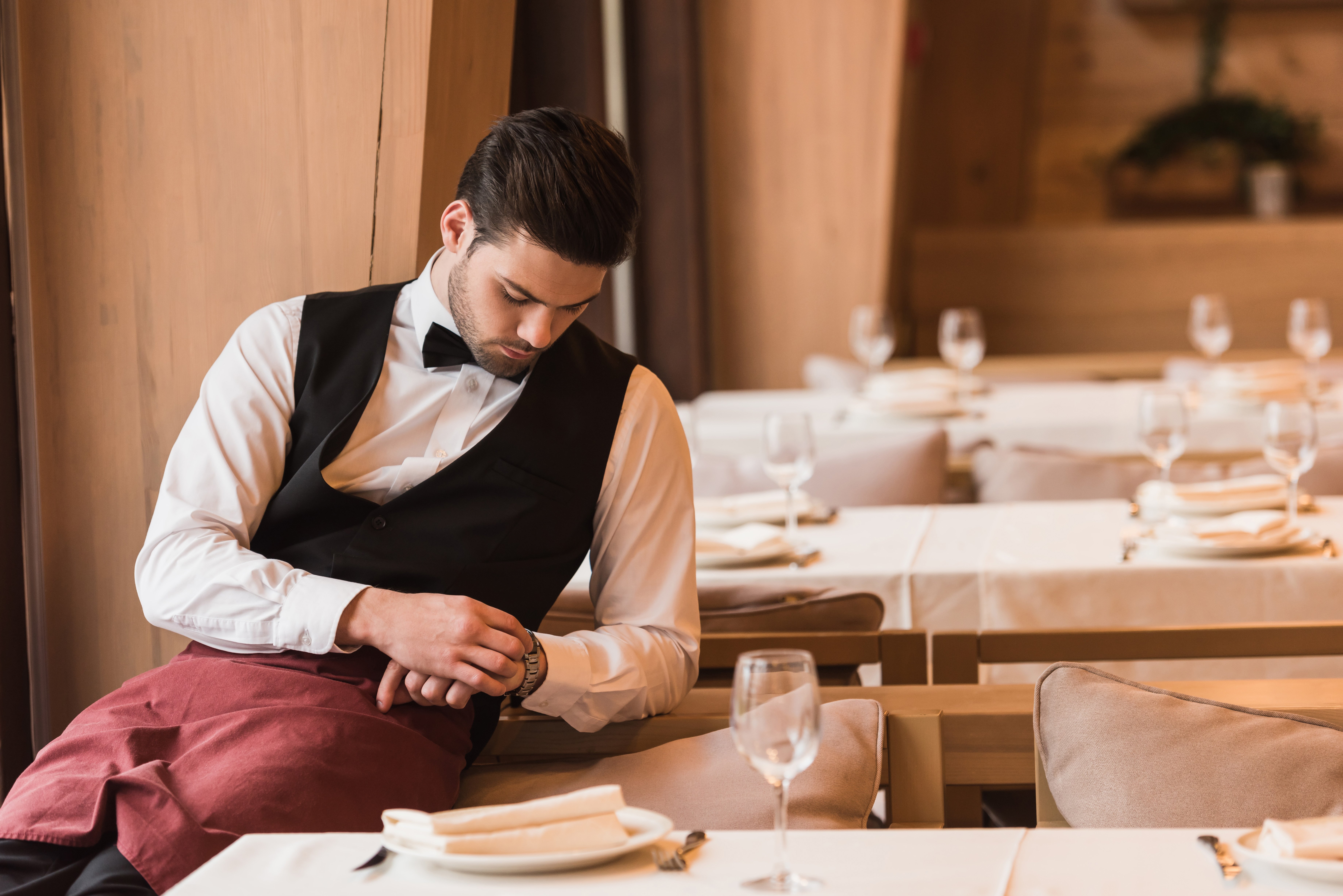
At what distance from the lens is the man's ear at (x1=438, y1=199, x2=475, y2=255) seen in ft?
5.41

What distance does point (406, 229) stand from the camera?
6.40ft

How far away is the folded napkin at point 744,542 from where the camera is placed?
238 centimetres

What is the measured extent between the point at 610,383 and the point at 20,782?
2.50 feet

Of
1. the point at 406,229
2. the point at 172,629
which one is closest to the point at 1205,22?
the point at 406,229

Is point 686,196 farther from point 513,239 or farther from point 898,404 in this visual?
point 513,239

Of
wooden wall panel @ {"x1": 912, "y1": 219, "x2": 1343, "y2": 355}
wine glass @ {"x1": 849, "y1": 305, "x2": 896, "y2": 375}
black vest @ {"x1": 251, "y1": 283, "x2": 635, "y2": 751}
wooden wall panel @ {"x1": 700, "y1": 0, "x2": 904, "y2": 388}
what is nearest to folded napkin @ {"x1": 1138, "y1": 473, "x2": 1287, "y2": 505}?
black vest @ {"x1": 251, "y1": 283, "x2": 635, "y2": 751}

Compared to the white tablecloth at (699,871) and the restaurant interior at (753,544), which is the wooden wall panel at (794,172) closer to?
the restaurant interior at (753,544)

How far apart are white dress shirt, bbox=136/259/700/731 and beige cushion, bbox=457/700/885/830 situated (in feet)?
0.27

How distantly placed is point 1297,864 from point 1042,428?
2931mm

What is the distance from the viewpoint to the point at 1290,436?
2.37 meters

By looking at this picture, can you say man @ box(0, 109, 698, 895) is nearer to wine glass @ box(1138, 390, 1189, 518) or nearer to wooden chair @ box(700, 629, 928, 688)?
wooden chair @ box(700, 629, 928, 688)

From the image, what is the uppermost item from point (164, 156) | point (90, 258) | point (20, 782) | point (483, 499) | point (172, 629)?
point (164, 156)

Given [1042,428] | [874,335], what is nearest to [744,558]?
[1042,428]

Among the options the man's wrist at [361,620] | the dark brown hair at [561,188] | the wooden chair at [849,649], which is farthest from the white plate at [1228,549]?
the man's wrist at [361,620]
